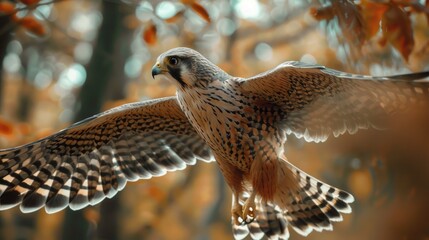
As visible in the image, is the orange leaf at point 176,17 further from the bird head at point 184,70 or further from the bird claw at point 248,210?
the bird claw at point 248,210

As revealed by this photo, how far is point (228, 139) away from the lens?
4.19 metres

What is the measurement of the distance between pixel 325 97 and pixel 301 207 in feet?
4.02

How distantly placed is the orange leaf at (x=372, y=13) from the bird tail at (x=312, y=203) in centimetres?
174

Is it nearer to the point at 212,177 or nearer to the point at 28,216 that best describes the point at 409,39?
the point at 212,177

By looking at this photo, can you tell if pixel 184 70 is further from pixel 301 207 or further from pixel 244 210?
pixel 301 207

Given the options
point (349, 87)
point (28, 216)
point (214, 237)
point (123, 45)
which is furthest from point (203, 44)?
point (28, 216)

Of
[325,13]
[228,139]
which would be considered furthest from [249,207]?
[325,13]

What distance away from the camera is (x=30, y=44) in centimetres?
1050

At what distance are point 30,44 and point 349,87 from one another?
26.1 ft

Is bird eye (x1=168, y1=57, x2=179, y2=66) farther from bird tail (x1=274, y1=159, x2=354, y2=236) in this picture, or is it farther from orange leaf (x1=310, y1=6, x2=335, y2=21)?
bird tail (x1=274, y1=159, x2=354, y2=236)

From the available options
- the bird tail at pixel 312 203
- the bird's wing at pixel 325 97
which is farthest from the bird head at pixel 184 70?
the bird tail at pixel 312 203

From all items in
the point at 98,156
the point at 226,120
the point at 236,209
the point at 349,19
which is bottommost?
the point at 236,209

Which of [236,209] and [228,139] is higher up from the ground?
[228,139]

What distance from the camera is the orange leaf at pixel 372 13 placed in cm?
336
